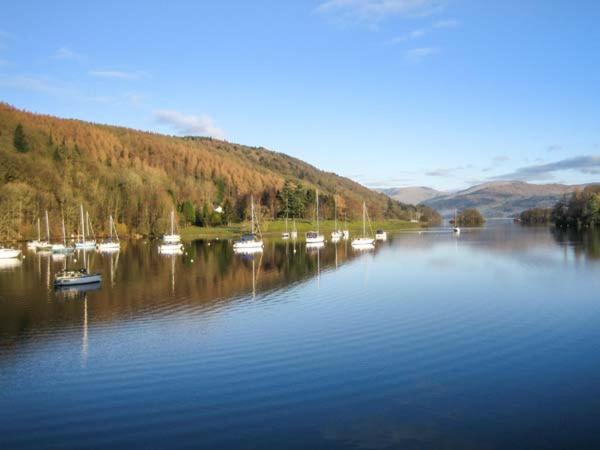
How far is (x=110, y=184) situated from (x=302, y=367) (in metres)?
105

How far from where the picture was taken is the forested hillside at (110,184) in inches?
3733

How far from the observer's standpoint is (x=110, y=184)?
114 m

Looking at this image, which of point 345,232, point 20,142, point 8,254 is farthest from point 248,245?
point 20,142

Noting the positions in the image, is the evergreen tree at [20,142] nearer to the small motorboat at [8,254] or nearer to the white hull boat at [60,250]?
the white hull boat at [60,250]

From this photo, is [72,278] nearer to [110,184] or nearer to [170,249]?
[170,249]

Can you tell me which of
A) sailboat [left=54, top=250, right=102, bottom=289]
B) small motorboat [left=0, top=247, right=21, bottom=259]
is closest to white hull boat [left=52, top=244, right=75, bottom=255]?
small motorboat [left=0, top=247, right=21, bottom=259]

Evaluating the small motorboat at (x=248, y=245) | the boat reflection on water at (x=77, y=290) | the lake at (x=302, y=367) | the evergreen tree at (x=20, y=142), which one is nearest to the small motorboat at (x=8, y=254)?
the small motorboat at (x=248, y=245)

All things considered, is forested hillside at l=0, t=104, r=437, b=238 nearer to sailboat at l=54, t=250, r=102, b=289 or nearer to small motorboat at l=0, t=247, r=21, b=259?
small motorboat at l=0, t=247, r=21, b=259

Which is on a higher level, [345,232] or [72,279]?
[345,232]

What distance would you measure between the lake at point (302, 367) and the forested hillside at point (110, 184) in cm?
6553

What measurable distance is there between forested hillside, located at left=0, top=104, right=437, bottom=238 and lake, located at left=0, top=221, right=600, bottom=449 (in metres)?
65.5

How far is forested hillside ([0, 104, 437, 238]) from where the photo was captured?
94812mm

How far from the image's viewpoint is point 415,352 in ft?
65.7

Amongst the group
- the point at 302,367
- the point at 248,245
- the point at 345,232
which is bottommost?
the point at 302,367
